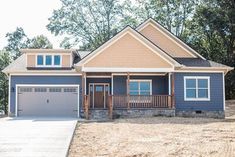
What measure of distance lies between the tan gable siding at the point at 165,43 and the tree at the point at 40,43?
28.3 metres

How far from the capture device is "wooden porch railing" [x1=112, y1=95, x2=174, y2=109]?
2459cm

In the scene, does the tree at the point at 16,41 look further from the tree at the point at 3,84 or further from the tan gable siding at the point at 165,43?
the tan gable siding at the point at 165,43

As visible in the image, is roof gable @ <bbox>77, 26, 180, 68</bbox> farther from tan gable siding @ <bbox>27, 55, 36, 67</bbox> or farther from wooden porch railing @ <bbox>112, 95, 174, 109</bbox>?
tan gable siding @ <bbox>27, 55, 36, 67</bbox>

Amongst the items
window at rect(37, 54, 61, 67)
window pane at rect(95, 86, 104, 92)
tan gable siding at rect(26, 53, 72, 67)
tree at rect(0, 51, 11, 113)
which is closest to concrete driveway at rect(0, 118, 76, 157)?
window pane at rect(95, 86, 104, 92)

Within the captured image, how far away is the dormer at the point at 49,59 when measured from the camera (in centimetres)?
2708


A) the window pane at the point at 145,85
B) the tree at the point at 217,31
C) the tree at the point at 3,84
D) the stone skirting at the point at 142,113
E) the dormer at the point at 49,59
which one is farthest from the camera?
the tree at the point at 3,84

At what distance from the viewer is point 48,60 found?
27297mm

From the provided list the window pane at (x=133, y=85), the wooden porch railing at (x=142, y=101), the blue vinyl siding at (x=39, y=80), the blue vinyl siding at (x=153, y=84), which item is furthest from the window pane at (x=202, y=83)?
the blue vinyl siding at (x=39, y=80)

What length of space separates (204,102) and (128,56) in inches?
234

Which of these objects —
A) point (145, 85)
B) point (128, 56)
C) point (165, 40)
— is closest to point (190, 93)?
point (145, 85)

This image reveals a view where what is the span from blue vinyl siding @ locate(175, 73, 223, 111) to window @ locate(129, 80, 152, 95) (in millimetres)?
2192

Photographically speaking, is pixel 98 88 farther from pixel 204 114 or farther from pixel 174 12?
pixel 174 12

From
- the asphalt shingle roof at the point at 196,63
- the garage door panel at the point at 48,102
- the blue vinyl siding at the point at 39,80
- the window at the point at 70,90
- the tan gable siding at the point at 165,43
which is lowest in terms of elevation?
the garage door panel at the point at 48,102

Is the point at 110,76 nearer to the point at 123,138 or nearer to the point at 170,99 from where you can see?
the point at 170,99
